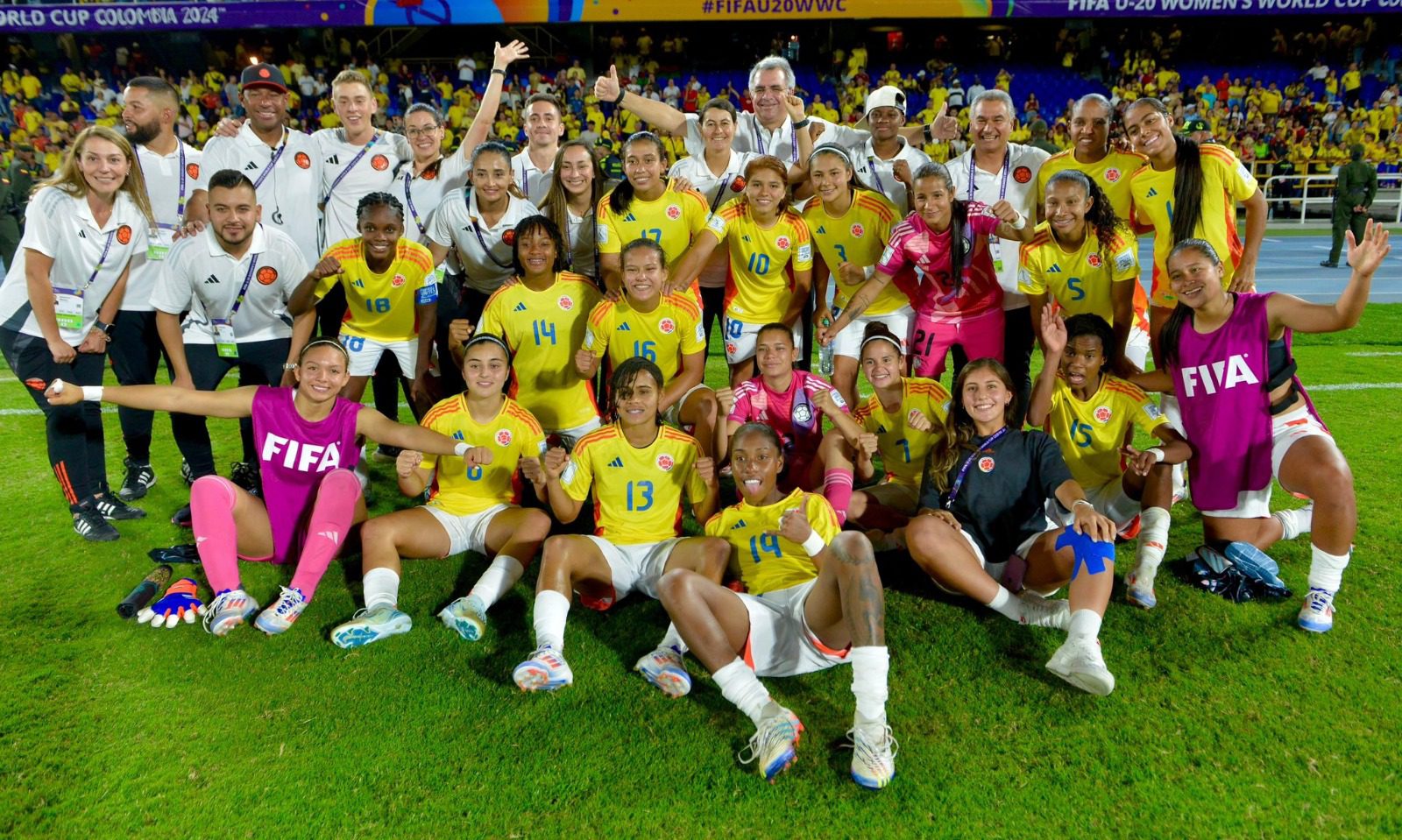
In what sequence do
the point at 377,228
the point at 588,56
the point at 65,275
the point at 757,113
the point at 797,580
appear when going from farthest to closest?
the point at 588,56, the point at 757,113, the point at 377,228, the point at 65,275, the point at 797,580

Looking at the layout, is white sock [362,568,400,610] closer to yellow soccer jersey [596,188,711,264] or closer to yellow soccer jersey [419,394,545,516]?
yellow soccer jersey [419,394,545,516]

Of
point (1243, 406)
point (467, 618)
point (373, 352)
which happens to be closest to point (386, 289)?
point (373, 352)

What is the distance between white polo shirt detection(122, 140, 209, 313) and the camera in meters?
5.14

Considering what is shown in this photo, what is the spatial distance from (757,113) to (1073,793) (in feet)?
14.8

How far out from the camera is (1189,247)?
4.03 meters

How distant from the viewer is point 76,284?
185 inches

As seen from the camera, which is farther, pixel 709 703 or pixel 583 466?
pixel 583 466

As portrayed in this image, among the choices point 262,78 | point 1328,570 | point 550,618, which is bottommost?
point 550,618

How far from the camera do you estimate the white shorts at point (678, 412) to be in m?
4.91

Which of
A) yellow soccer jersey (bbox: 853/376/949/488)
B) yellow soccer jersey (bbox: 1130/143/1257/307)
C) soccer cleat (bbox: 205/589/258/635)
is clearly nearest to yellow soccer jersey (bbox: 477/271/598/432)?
yellow soccer jersey (bbox: 853/376/949/488)

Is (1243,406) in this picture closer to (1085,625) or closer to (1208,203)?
(1208,203)

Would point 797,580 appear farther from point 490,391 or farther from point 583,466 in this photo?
point 490,391

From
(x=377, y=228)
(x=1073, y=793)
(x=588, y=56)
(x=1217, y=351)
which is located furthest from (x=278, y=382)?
(x=588, y=56)

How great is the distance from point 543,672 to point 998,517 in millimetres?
2020
